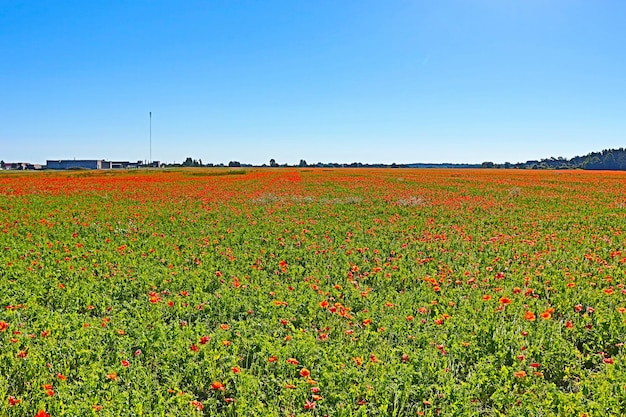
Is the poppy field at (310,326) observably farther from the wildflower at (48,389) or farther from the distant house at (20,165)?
the distant house at (20,165)

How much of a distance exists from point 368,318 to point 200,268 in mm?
3747

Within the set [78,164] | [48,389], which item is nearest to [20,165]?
[78,164]

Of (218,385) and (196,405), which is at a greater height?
(218,385)

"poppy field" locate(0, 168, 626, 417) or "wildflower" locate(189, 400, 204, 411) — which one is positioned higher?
"poppy field" locate(0, 168, 626, 417)

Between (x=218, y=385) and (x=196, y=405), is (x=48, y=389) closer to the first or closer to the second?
(x=196, y=405)

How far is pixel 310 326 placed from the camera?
17.3 feet

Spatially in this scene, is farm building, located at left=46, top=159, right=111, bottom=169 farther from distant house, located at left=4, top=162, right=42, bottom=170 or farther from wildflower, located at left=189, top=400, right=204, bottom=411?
wildflower, located at left=189, top=400, right=204, bottom=411

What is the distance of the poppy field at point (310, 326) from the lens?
3.65 m

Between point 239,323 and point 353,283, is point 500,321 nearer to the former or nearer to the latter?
point 353,283

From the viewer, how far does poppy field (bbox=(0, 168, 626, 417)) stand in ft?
12.0

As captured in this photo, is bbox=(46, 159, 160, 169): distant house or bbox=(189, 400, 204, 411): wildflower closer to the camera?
bbox=(189, 400, 204, 411): wildflower

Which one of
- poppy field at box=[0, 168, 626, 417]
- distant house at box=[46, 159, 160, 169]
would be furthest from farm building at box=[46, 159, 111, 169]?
poppy field at box=[0, 168, 626, 417]

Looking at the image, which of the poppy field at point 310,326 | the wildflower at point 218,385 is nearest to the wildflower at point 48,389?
the poppy field at point 310,326

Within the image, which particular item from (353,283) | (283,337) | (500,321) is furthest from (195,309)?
(500,321)
